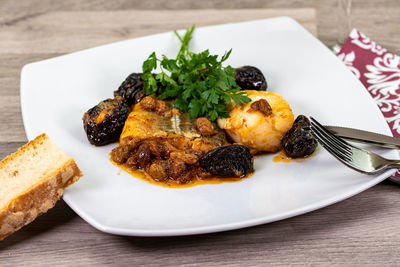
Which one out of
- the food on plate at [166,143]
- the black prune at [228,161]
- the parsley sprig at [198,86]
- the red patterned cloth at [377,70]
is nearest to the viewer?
the black prune at [228,161]

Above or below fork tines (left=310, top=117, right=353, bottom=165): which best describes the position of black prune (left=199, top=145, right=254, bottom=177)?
below

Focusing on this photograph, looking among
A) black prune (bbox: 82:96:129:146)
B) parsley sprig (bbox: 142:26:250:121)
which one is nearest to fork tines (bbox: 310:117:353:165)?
parsley sprig (bbox: 142:26:250:121)

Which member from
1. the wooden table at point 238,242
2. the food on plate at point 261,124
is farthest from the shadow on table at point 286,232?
the food on plate at point 261,124

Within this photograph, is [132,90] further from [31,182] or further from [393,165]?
[393,165]

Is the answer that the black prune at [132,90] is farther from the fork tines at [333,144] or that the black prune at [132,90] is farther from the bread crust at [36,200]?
the fork tines at [333,144]

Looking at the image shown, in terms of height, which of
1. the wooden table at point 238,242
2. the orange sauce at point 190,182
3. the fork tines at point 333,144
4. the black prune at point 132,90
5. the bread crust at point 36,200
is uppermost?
the black prune at point 132,90

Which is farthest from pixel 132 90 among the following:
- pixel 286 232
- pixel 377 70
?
pixel 377 70

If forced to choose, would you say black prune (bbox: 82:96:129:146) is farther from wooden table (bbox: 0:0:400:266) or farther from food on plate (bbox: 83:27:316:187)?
wooden table (bbox: 0:0:400:266)
